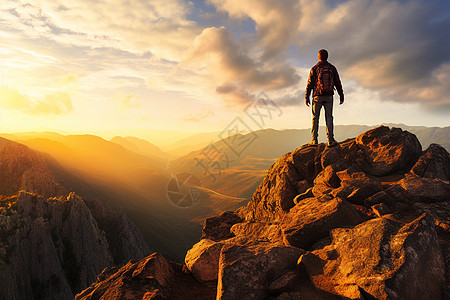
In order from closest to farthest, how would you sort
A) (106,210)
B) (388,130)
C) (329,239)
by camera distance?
(329,239) < (388,130) < (106,210)

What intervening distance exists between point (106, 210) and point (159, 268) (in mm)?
78491

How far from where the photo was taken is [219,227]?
1538cm

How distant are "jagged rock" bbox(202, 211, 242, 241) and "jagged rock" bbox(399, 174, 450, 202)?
31.2 feet

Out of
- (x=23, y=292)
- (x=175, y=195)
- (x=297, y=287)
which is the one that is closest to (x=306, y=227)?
(x=297, y=287)

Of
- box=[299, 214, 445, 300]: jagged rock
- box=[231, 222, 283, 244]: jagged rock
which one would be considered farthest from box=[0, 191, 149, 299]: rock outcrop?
box=[299, 214, 445, 300]: jagged rock

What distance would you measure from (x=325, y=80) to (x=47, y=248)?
2370 inches

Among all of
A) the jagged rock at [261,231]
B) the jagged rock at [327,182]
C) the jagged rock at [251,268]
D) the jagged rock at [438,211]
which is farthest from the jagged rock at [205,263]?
the jagged rock at [438,211]

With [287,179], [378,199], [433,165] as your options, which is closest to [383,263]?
[378,199]

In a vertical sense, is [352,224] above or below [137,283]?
above

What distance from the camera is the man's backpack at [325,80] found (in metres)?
12.4

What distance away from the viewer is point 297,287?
5336 millimetres

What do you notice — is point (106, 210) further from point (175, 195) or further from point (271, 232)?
point (175, 195)

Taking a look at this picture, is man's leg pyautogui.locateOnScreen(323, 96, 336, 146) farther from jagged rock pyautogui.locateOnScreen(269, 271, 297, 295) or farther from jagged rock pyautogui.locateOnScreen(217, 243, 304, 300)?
jagged rock pyautogui.locateOnScreen(269, 271, 297, 295)

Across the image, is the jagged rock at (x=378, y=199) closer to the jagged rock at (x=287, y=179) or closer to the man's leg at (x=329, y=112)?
the jagged rock at (x=287, y=179)
